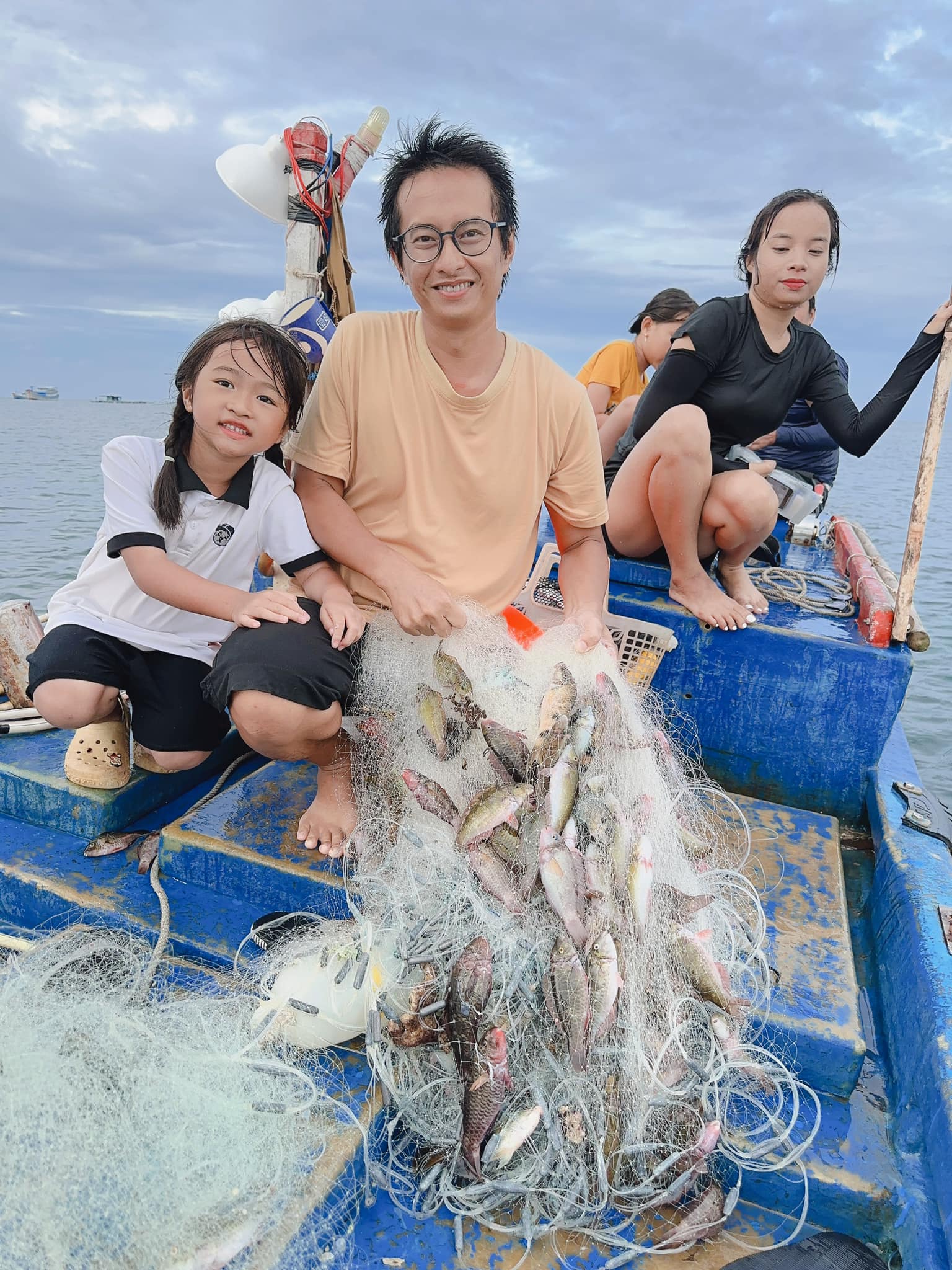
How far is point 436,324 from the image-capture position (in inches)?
117

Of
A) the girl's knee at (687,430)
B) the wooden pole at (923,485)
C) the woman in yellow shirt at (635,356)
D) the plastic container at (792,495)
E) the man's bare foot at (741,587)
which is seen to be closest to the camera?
the wooden pole at (923,485)

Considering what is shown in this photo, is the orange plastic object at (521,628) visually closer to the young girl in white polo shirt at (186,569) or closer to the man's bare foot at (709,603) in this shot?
the young girl in white polo shirt at (186,569)

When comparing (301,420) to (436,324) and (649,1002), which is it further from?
(649,1002)

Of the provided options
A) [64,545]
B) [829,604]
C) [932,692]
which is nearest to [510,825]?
[829,604]

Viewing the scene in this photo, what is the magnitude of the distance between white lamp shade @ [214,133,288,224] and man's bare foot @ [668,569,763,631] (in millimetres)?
3135

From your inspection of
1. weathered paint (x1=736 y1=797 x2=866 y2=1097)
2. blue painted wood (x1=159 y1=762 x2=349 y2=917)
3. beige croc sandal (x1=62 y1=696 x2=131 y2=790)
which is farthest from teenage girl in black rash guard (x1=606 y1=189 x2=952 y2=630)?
beige croc sandal (x1=62 y1=696 x2=131 y2=790)

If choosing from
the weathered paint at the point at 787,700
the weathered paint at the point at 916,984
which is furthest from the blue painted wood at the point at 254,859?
the weathered paint at the point at 787,700

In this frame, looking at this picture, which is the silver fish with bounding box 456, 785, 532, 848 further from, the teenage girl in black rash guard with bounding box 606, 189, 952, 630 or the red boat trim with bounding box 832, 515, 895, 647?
the red boat trim with bounding box 832, 515, 895, 647

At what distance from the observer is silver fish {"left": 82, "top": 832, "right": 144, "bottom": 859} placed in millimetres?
3123

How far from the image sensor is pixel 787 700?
3859 mm

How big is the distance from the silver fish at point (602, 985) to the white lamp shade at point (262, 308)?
3047mm

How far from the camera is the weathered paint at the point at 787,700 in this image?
12.2ft

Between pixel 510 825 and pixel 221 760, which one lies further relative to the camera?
pixel 221 760

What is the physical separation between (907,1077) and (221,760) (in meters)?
3.00
